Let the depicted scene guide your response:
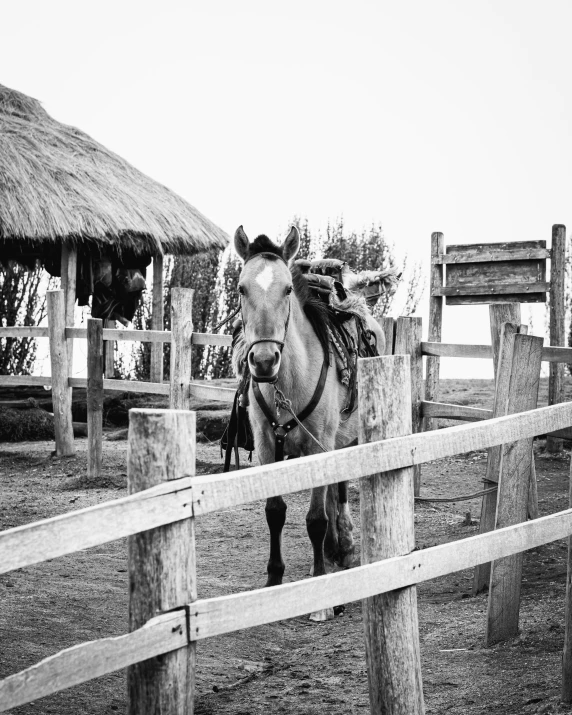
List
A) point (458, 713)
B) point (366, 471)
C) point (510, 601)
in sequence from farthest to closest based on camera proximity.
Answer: point (510, 601)
point (458, 713)
point (366, 471)

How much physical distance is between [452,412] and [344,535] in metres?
2.24

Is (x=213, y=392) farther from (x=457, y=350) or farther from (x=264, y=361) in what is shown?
(x=264, y=361)

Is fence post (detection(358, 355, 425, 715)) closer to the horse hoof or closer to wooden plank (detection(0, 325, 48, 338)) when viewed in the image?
the horse hoof

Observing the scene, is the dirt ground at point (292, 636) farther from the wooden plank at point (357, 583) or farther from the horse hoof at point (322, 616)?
the wooden plank at point (357, 583)

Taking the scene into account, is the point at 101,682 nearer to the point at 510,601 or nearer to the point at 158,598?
the point at 158,598

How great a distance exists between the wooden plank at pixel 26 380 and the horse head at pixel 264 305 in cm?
754

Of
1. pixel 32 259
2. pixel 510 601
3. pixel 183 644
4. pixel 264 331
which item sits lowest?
pixel 510 601

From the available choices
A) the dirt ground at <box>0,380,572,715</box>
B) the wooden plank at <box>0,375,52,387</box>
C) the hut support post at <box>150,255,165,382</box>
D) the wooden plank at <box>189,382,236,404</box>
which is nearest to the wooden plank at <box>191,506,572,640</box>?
the dirt ground at <box>0,380,572,715</box>

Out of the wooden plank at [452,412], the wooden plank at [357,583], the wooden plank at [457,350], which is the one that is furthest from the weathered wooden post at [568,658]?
the wooden plank at [457,350]

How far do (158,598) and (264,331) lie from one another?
227cm

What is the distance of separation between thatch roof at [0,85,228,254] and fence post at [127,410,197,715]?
1093cm

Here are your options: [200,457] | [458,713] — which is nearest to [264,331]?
[458,713]

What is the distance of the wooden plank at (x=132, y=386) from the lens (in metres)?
10.0

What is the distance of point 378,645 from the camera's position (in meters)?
3.18
